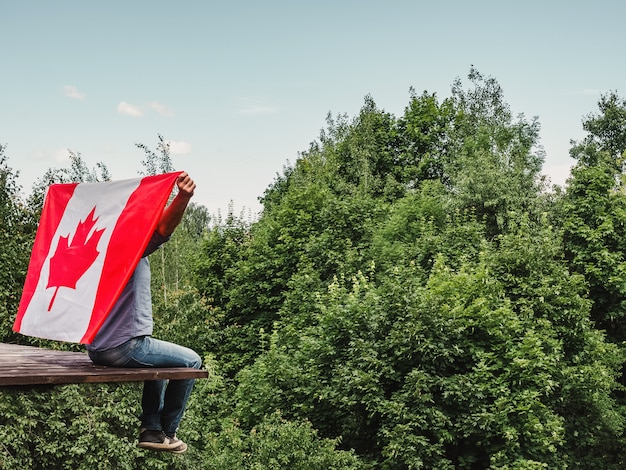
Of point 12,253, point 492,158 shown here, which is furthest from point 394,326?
point 492,158

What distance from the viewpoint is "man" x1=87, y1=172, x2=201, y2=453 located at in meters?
4.67

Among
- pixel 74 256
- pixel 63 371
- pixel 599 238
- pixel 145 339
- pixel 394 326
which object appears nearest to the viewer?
pixel 63 371

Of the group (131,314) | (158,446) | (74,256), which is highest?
(74,256)

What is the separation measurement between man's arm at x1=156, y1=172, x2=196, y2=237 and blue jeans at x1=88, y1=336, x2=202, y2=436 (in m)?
0.71

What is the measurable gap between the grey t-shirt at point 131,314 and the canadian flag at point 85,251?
82 millimetres

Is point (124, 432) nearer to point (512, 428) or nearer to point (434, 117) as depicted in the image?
point (512, 428)

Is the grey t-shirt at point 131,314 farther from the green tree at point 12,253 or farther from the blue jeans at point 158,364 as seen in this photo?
the green tree at point 12,253

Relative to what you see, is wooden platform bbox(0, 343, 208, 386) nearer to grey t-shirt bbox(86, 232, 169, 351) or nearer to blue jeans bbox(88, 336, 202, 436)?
blue jeans bbox(88, 336, 202, 436)

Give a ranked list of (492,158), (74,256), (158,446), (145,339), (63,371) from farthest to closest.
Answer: (492,158) < (74,256) < (158,446) < (145,339) < (63,371)

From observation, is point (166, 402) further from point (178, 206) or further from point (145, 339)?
point (178, 206)

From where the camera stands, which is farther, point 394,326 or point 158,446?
point 394,326

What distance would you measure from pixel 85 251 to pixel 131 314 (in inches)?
27.4

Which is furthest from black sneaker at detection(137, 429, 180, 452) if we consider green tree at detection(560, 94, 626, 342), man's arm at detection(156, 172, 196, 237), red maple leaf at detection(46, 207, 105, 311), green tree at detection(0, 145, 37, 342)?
green tree at detection(560, 94, 626, 342)

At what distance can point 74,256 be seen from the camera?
528 centimetres
